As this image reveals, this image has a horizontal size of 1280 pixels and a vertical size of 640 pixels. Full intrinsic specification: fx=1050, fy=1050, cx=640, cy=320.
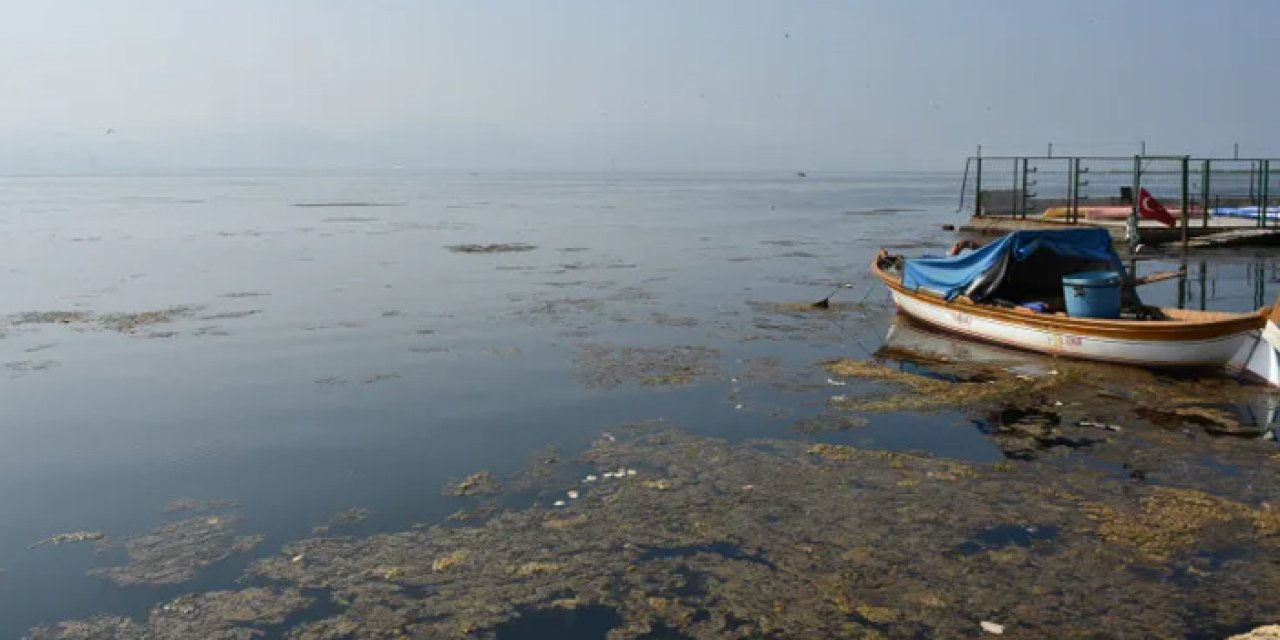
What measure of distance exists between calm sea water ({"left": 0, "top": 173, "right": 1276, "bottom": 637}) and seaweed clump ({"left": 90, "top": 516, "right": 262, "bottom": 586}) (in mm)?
182

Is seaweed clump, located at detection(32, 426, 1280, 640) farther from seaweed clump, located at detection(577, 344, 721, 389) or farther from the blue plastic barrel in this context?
the blue plastic barrel

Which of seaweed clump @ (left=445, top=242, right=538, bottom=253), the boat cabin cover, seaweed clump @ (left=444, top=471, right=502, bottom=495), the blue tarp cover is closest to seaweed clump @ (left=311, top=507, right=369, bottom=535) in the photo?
seaweed clump @ (left=444, top=471, right=502, bottom=495)

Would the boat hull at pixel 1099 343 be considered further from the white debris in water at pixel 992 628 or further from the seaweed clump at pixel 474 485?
the seaweed clump at pixel 474 485

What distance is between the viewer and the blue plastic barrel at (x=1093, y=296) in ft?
60.7

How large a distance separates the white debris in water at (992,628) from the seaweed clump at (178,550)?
6789 mm

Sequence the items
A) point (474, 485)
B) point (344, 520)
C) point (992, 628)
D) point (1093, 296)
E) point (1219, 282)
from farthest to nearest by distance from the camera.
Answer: point (1219, 282) → point (1093, 296) → point (474, 485) → point (344, 520) → point (992, 628)

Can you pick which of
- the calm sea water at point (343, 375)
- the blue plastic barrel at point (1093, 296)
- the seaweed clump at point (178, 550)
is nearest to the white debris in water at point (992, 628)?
the calm sea water at point (343, 375)

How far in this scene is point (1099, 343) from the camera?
1792 centimetres

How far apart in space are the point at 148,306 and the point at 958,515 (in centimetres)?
2374

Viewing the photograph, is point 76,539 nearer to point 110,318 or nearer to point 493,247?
point 110,318

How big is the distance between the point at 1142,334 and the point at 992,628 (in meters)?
10.9

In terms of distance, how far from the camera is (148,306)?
27.8 metres

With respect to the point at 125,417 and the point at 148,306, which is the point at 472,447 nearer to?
Answer: the point at 125,417

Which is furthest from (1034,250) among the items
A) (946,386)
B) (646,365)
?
(646,365)
